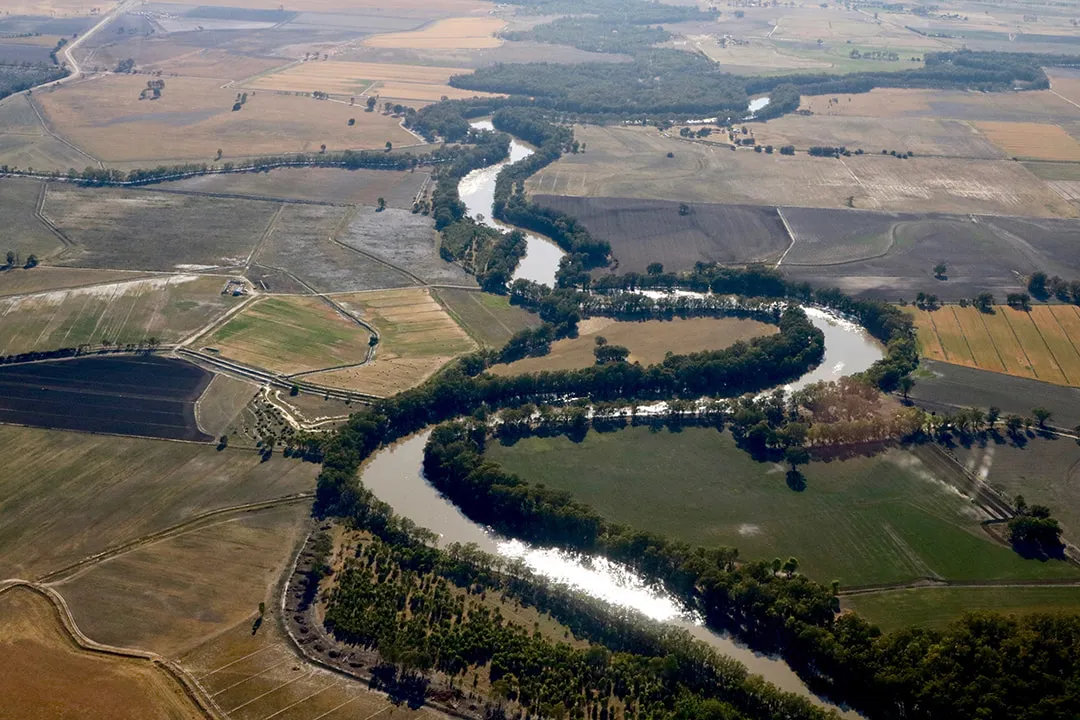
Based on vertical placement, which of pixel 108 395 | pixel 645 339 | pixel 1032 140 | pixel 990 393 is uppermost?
pixel 1032 140

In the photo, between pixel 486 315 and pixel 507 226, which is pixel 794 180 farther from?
pixel 486 315

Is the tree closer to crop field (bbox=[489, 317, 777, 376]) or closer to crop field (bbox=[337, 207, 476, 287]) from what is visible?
crop field (bbox=[489, 317, 777, 376])

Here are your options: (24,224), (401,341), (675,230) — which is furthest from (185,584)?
(24,224)

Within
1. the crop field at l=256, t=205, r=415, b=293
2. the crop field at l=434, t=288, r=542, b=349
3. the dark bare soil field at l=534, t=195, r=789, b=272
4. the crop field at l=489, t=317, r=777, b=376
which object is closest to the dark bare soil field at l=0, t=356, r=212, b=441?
the crop field at l=256, t=205, r=415, b=293

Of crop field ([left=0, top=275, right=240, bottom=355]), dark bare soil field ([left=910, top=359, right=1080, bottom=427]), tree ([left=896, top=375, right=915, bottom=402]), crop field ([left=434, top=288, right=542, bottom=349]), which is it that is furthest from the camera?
crop field ([left=434, top=288, right=542, bottom=349])

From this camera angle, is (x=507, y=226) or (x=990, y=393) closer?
(x=990, y=393)

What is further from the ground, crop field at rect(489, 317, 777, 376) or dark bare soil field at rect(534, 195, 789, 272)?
dark bare soil field at rect(534, 195, 789, 272)
